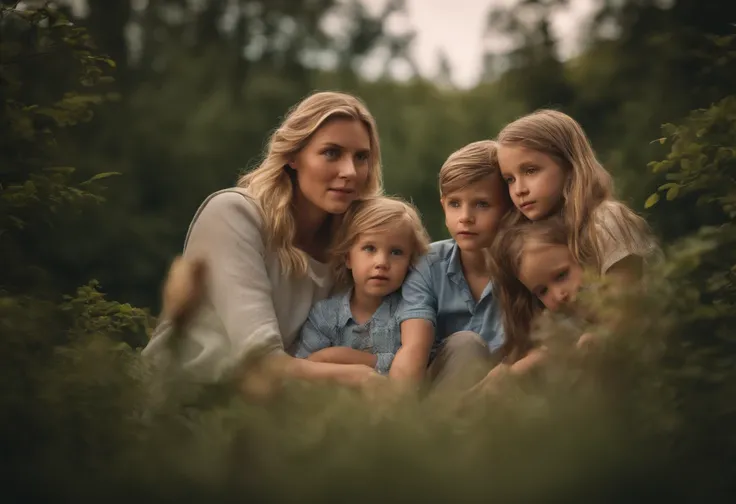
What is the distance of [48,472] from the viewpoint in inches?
82.4

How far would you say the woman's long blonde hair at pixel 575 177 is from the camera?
13.8ft

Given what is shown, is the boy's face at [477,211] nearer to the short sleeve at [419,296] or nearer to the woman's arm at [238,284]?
the short sleeve at [419,296]

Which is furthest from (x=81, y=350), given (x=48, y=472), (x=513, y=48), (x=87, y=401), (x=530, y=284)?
(x=513, y=48)

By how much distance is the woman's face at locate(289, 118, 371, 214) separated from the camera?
15.6 feet

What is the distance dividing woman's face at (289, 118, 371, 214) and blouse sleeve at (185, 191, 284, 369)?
1.05 ft

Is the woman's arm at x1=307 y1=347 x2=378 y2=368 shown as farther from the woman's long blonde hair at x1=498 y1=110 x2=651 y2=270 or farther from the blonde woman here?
the woman's long blonde hair at x1=498 y1=110 x2=651 y2=270

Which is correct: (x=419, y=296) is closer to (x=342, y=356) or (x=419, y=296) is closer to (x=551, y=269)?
(x=342, y=356)

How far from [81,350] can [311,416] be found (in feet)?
2.65

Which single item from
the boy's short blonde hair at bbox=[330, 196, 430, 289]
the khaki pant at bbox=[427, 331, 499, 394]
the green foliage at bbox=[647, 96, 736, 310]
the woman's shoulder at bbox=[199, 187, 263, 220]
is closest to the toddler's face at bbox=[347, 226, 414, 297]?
the boy's short blonde hair at bbox=[330, 196, 430, 289]

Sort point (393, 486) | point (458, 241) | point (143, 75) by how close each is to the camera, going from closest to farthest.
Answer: point (393, 486)
point (458, 241)
point (143, 75)

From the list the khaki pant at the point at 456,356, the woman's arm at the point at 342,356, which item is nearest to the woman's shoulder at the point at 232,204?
the woman's arm at the point at 342,356

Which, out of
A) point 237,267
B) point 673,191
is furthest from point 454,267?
point 673,191

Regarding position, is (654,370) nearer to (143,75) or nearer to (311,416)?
(311,416)

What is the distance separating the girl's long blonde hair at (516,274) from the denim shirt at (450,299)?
15cm
